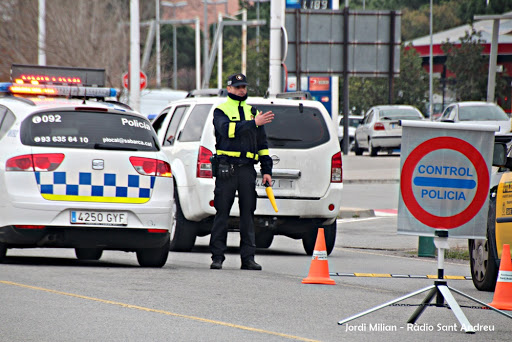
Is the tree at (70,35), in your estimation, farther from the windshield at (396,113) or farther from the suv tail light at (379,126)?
the windshield at (396,113)

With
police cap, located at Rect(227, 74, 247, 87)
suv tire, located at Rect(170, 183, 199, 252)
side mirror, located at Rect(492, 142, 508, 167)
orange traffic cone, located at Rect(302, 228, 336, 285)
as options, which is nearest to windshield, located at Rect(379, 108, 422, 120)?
suv tire, located at Rect(170, 183, 199, 252)

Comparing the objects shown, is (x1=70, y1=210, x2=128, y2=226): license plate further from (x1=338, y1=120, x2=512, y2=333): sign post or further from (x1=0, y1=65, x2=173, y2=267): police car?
(x1=338, y1=120, x2=512, y2=333): sign post

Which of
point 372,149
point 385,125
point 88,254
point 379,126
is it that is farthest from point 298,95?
point 372,149

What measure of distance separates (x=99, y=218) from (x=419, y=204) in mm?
3817

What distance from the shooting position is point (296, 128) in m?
13.3

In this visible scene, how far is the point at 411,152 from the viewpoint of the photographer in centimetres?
792

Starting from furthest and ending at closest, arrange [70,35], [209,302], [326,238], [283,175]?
[70,35] < [326,238] < [283,175] < [209,302]

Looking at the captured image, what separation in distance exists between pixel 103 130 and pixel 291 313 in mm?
3570

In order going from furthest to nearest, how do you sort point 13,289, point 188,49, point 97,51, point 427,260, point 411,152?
point 188,49, point 97,51, point 427,260, point 13,289, point 411,152

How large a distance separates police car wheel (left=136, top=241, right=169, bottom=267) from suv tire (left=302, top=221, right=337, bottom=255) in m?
2.64

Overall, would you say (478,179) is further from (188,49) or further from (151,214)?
(188,49)

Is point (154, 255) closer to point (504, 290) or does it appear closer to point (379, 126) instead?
point (504, 290)

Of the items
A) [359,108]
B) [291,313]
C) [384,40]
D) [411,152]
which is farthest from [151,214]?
[359,108]

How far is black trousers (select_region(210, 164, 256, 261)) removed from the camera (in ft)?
37.3
